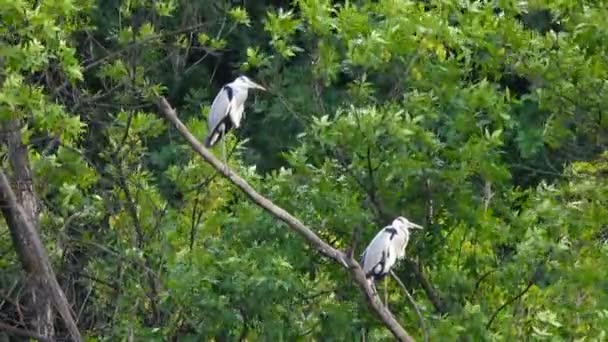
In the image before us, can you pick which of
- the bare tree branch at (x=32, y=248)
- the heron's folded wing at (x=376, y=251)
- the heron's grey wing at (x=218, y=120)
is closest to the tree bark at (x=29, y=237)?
the bare tree branch at (x=32, y=248)

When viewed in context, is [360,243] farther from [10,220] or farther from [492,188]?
[10,220]

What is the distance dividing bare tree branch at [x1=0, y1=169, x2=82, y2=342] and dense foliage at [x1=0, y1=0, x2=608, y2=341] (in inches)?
13.1

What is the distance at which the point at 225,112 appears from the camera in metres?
10.9

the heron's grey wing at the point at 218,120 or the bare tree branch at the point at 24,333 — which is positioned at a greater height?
the heron's grey wing at the point at 218,120

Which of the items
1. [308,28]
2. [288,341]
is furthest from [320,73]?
[288,341]

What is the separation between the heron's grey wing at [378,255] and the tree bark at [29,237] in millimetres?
1971

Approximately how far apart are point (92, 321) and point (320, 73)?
9.97 ft

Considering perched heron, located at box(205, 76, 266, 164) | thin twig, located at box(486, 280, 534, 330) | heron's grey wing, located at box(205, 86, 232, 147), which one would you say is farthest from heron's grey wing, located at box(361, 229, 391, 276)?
heron's grey wing, located at box(205, 86, 232, 147)

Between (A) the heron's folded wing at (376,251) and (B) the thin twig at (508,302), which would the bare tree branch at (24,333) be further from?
(B) the thin twig at (508,302)

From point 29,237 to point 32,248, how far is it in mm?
82

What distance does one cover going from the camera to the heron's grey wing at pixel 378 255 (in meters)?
9.98

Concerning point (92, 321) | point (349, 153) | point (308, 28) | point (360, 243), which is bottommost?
point (92, 321)

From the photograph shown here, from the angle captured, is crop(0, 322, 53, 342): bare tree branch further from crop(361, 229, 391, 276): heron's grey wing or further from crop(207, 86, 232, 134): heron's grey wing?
crop(361, 229, 391, 276): heron's grey wing

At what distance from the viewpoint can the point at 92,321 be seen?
1225cm
